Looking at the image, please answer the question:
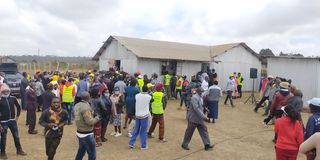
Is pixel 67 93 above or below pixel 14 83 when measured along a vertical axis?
below

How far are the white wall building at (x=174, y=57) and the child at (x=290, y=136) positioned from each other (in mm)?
15029

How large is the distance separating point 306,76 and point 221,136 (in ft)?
29.4

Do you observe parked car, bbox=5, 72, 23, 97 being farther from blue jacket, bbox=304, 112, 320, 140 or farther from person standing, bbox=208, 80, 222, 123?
blue jacket, bbox=304, 112, 320, 140

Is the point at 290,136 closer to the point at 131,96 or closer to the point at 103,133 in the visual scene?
the point at 131,96

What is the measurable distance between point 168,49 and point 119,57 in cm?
385

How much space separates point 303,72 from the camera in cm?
1755

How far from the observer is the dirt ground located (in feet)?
27.7

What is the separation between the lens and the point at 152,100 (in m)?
9.50

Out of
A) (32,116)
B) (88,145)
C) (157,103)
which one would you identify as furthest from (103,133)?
(88,145)

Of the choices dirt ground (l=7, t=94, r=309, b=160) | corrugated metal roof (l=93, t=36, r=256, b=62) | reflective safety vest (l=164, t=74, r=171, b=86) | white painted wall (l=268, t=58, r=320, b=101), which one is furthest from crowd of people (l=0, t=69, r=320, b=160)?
corrugated metal roof (l=93, t=36, r=256, b=62)

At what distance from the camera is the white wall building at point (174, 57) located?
2130 cm

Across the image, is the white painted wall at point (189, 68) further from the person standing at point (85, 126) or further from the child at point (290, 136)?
the child at point (290, 136)

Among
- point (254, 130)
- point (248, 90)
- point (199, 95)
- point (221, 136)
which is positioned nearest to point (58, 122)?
point (199, 95)

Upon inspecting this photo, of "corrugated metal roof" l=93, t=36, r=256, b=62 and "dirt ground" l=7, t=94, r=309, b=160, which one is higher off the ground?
"corrugated metal roof" l=93, t=36, r=256, b=62
